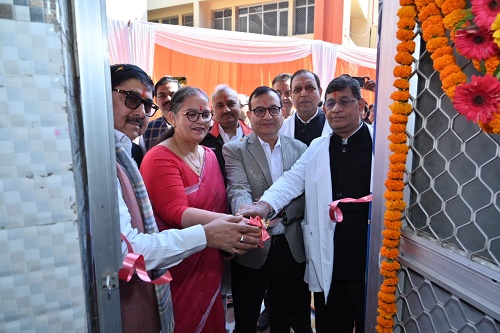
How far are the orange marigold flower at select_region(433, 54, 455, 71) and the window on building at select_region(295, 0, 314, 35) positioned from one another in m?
14.6

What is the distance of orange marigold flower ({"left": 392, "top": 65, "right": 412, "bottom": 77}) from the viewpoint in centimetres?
111

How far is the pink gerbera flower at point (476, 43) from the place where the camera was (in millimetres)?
810

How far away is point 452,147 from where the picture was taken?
3.32ft

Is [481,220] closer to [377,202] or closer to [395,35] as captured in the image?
[377,202]

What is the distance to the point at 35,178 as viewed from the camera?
25.5 inches

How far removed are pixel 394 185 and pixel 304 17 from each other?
1478cm

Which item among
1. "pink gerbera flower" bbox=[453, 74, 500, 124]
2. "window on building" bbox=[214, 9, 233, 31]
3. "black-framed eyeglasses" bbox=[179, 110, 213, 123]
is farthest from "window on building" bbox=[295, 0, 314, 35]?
"pink gerbera flower" bbox=[453, 74, 500, 124]

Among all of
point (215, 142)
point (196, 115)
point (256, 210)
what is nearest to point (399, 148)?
point (256, 210)

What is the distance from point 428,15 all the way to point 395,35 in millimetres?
154

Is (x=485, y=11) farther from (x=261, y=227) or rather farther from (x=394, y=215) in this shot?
(x=261, y=227)

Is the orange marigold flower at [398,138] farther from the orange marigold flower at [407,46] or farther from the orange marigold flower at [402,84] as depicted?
the orange marigold flower at [407,46]

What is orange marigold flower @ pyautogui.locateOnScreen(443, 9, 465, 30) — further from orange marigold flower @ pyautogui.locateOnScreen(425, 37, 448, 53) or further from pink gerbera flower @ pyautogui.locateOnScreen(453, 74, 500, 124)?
pink gerbera flower @ pyautogui.locateOnScreen(453, 74, 500, 124)

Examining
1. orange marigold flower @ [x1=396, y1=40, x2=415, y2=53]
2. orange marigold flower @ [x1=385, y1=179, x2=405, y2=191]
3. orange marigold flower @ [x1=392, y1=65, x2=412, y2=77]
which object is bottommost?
orange marigold flower @ [x1=385, y1=179, x2=405, y2=191]

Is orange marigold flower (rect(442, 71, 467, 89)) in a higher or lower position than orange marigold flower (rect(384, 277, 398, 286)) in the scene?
higher
